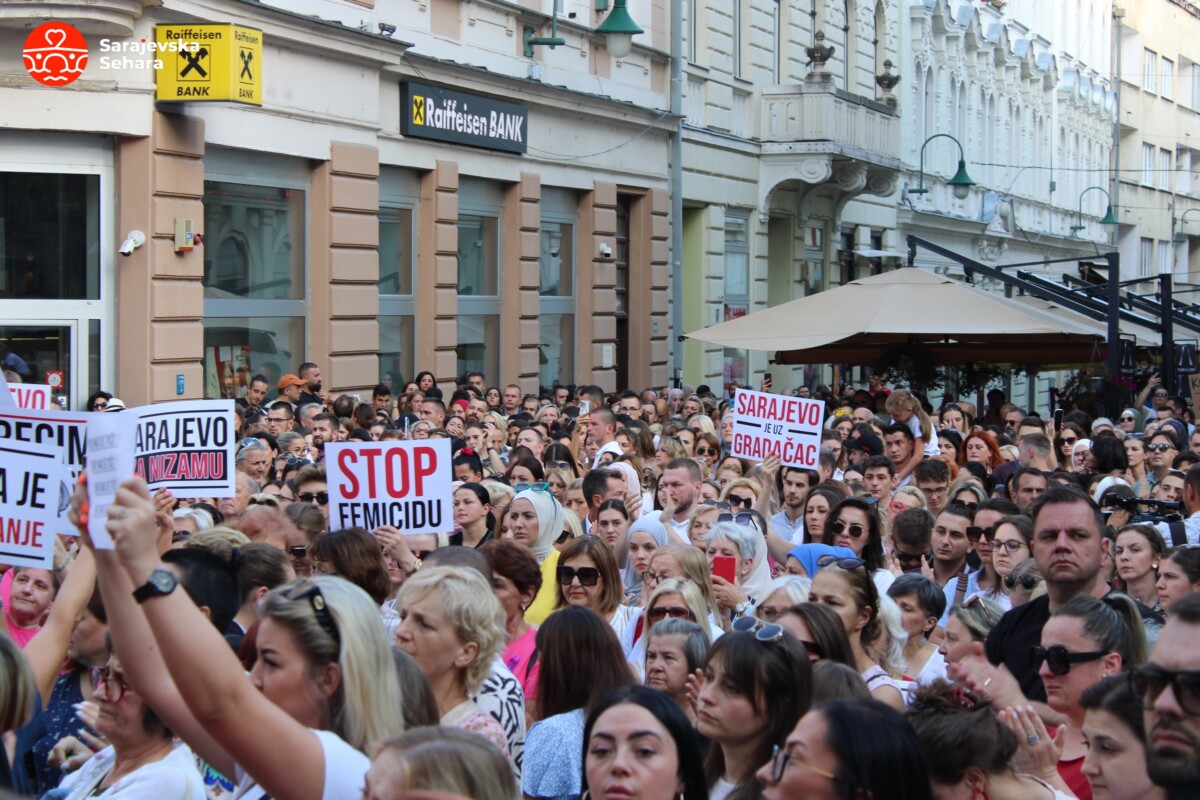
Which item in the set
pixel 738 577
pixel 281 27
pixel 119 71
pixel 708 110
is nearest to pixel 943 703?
pixel 738 577

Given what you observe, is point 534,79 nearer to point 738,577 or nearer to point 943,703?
point 738,577

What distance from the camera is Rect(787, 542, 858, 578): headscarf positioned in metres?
8.02

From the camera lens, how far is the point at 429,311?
20.6 m

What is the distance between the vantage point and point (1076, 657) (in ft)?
17.6

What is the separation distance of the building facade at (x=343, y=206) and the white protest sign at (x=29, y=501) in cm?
871

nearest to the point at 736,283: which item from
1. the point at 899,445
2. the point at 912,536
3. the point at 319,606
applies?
the point at 899,445

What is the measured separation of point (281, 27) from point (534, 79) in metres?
5.81

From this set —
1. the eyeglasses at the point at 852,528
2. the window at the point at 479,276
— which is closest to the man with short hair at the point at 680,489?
the eyeglasses at the point at 852,528

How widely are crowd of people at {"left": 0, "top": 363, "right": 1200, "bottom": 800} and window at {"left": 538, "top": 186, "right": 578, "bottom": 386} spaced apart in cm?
1339

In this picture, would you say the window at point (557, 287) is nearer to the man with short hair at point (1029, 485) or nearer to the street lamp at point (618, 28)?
the street lamp at point (618, 28)

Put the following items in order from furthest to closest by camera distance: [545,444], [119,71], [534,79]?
[534,79] < [119,71] < [545,444]

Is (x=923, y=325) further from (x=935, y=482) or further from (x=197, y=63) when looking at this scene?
(x=197, y=63)

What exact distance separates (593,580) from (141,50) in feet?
31.0

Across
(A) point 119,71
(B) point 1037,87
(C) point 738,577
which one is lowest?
(C) point 738,577
